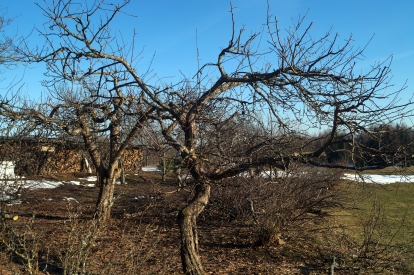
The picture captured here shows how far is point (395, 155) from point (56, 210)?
9389 millimetres

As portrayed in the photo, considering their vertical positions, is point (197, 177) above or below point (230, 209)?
above

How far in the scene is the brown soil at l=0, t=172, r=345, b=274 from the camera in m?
4.90

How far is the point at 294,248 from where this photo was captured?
746 centimetres

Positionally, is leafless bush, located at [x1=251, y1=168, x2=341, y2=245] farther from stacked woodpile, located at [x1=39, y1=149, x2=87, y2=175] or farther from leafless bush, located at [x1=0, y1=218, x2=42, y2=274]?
stacked woodpile, located at [x1=39, y1=149, x2=87, y2=175]

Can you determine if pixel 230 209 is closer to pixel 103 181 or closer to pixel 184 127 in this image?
pixel 103 181

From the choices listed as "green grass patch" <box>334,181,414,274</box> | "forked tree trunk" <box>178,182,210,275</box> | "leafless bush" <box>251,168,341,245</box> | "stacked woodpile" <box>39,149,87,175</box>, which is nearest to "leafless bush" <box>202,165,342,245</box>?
"leafless bush" <box>251,168,341,245</box>

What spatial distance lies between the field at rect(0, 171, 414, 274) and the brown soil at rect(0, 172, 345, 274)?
0.02 m

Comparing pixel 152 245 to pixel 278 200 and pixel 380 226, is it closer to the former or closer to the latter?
pixel 278 200

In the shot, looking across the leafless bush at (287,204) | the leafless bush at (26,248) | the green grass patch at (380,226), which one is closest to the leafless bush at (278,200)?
the leafless bush at (287,204)

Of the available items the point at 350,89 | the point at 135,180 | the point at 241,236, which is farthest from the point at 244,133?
the point at 135,180

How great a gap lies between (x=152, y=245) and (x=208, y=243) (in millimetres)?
1919

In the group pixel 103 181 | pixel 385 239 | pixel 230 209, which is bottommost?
pixel 385 239

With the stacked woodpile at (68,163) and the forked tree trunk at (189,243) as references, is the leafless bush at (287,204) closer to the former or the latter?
the forked tree trunk at (189,243)

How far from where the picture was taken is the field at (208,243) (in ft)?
16.2
